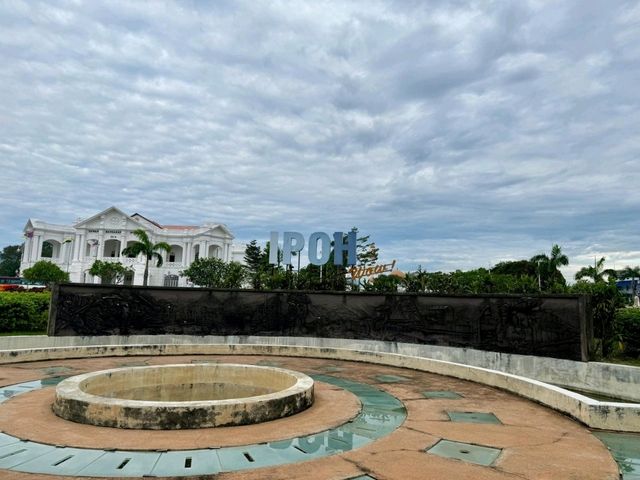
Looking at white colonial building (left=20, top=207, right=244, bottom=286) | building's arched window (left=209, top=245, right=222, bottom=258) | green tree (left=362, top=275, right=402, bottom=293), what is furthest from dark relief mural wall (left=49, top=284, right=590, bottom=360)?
building's arched window (left=209, top=245, right=222, bottom=258)

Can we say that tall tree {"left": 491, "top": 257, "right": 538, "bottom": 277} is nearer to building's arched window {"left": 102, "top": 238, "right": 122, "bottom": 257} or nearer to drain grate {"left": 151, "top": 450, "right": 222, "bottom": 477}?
building's arched window {"left": 102, "top": 238, "right": 122, "bottom": 257}

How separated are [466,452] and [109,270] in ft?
164

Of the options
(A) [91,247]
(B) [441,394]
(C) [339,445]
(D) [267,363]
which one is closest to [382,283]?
(D) [267,363]

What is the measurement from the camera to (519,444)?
5680 mm

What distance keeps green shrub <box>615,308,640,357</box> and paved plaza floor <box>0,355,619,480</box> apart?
38.2 feet

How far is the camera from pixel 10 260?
10388 centimetres

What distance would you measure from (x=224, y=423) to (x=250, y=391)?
3.09 meters

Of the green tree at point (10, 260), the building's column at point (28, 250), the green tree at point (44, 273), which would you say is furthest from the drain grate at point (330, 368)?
the green tree at point (10, 260)

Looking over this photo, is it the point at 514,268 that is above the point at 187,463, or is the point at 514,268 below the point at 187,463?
above

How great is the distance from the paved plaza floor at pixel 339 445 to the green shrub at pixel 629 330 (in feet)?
38.2

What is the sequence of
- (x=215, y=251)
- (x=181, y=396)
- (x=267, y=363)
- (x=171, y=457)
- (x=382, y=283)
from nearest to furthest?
(x=171, y=457) → (x=181, y=396) → (x=267, y=363) → (x=382, y=283) → (x=215, y=251)

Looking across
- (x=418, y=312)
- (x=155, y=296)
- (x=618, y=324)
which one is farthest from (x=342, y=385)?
(x=618, y=324)

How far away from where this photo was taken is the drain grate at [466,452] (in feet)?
16.7

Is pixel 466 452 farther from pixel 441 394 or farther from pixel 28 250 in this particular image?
pixel 28 250
